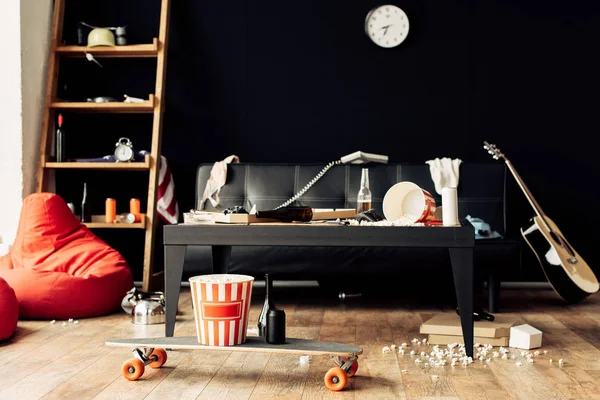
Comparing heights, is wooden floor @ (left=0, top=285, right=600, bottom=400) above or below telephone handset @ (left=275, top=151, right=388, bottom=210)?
below

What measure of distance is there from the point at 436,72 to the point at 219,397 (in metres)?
3.41

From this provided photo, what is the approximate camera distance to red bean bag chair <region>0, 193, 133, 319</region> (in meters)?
3.53

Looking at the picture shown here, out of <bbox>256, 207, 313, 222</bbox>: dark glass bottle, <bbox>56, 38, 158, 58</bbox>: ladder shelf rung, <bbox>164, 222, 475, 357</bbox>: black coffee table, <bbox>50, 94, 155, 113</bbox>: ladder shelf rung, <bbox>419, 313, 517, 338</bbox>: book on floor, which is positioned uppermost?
<bbox>56, 38, 158, 58</bbox>: ladder shelf rung

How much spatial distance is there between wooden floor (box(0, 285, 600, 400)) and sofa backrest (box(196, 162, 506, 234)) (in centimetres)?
92

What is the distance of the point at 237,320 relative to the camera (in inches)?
92.0

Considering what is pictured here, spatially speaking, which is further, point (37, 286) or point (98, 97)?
point (98, 97)

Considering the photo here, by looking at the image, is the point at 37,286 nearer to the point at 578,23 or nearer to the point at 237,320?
the point at 237,320

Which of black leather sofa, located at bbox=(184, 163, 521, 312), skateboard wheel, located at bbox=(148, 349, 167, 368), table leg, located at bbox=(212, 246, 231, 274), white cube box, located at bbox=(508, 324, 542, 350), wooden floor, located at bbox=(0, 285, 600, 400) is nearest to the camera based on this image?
wooden floor, located at bbox=(0, 285, 600, 400)

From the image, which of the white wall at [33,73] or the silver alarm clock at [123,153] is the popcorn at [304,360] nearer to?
the silver alarm clock at [123,153]

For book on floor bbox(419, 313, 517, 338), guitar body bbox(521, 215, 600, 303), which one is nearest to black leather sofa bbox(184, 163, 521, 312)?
guitar body bbox(521, 215, 600, 303)

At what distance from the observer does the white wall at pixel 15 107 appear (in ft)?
14.3

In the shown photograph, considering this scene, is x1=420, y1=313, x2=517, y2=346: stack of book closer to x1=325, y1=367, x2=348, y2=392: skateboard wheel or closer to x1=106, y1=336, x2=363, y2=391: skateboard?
x1=106, y1=336, x2=363, y2=391: skateboard

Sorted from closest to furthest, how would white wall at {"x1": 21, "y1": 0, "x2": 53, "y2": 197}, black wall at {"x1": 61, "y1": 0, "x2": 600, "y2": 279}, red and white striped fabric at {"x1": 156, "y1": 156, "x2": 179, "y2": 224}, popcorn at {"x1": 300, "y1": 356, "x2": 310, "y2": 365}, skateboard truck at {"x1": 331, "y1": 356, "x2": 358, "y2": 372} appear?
skateboard truck at {"x1": 331, "y1": 356, "x2": 358, "y2": 372} → popcorn at {"x1": 300, "y1": 356, "x2": 310, "y2": 365} → white wall at {"x1": 21, "y1": 0, "x2": 53, "y2": 197} → red and white striped fabric at {"x1": 156, "y1": 156, "x2": 179, "y2": 224} → black wall at {"x1": 61, "y1": 0, "x2": 600, "y2": 279}

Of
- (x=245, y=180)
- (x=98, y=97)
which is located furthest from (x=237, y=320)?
(x=98, y=97)
